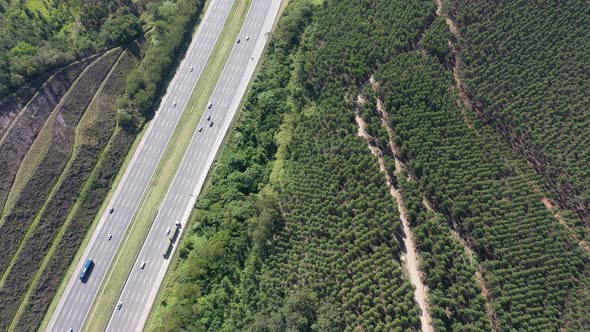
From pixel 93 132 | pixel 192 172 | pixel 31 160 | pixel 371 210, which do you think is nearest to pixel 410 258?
pixel 371 210

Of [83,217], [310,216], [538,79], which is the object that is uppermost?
[538,79]

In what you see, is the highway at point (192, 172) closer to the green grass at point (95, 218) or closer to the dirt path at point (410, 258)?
the green grass at point (95, 218)

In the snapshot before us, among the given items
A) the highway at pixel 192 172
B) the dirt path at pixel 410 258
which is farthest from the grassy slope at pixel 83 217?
the dirt path at pixel 410 258

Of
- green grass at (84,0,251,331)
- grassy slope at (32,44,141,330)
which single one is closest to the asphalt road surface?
green grass at (84,0,251,331)

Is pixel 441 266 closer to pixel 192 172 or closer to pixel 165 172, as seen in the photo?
pixel 192 172

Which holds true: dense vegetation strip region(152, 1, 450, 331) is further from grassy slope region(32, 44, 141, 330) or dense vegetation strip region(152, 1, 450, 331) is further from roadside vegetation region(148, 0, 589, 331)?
grassy slope region(32, 44, 141, 330)

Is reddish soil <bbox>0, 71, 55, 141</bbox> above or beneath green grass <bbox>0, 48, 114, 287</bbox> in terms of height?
above

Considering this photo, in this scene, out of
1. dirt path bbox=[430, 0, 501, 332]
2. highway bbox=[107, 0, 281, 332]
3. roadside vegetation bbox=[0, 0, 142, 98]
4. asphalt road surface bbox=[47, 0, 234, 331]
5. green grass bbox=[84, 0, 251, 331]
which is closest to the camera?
dirt path bbox=[430, 0, 501, 332]
